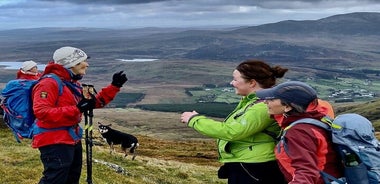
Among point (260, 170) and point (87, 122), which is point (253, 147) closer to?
point (260, 170)

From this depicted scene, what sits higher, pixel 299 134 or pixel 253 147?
pixel 299 134

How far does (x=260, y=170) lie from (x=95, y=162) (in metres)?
17.3

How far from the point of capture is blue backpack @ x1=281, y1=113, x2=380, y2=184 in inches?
241

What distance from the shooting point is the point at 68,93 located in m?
9.60

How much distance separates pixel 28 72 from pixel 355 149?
11.2 metres

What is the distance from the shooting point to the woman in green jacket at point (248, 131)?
23.6 ft

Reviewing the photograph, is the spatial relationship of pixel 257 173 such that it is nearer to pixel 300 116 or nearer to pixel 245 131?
pixel 245 131

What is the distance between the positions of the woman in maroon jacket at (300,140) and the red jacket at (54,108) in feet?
14.0

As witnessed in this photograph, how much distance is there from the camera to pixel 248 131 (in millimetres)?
7207

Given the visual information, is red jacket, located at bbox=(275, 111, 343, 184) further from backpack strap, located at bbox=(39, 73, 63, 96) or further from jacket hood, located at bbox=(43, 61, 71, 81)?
jacket hood, located at bbox=(43, 61, 71, 81)

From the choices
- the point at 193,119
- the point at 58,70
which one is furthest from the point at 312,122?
the point at 58,70

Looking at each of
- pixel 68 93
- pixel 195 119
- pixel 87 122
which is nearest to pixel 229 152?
pixel 195 119

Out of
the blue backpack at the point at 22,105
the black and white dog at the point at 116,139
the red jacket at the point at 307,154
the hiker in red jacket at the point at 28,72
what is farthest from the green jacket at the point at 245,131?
the black and white dog at the point at 116,139

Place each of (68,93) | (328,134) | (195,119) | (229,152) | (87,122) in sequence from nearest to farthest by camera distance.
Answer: (328,134) < (195,119) < (229,152) < (68,93) < (87,122)
